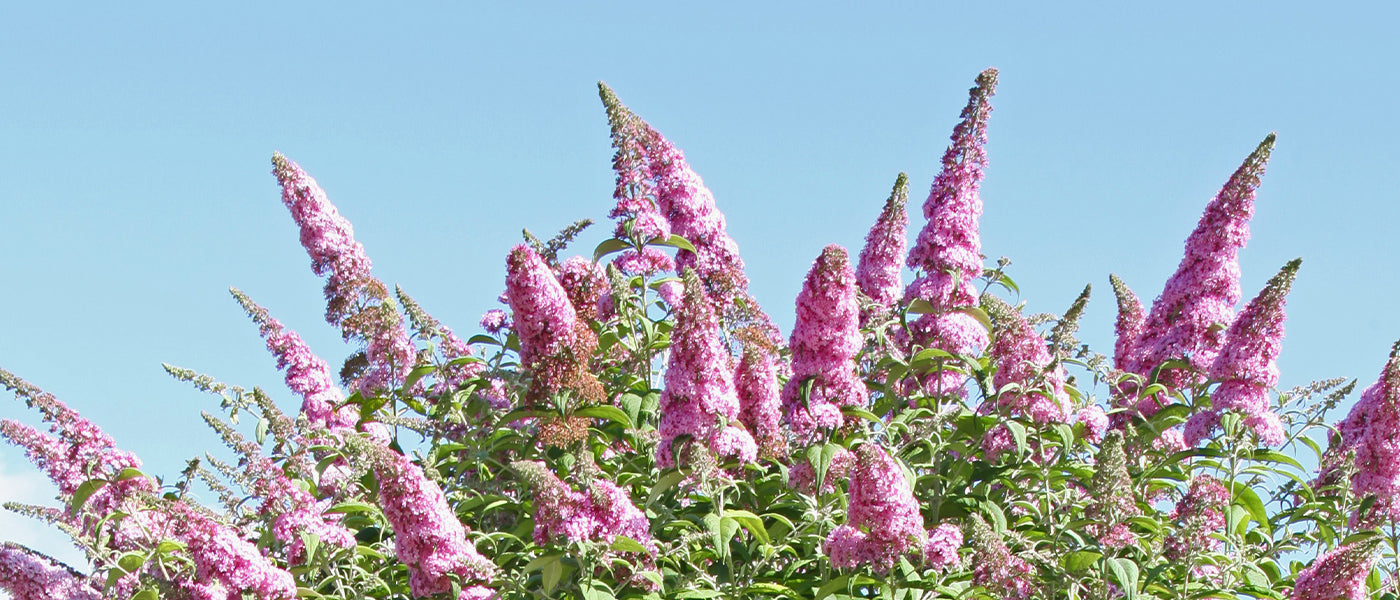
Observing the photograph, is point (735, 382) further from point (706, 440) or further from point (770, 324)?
point (770, 324)

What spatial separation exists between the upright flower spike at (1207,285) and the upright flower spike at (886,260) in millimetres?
1727

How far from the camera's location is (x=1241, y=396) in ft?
31.1

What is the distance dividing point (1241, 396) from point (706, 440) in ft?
11.5

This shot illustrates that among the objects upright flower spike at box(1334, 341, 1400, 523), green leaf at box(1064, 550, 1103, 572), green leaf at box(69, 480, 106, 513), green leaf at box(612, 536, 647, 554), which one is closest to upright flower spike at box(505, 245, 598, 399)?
green leaf at box(612, 536, 647, 554)

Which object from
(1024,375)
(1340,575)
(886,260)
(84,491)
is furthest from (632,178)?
(1340,575)

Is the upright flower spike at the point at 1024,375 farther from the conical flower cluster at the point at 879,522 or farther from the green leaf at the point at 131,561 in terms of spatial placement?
the green leaf at the point at 131,561

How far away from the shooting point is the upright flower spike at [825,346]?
850cm

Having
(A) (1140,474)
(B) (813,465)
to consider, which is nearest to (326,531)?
(B) (813,465)

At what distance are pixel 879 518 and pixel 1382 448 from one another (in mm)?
3263

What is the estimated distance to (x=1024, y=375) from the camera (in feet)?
29.9

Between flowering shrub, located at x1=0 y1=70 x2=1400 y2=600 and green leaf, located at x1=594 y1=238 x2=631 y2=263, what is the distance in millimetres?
21

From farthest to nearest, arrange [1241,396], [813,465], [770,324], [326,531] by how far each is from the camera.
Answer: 1. [770,324]
2. [1241,396]
3. [326,531]
4. [813,465]

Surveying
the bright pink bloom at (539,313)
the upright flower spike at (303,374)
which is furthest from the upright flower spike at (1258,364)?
the upright flower spike at (303,374)

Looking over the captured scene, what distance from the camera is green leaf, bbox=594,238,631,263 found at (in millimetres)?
10164
